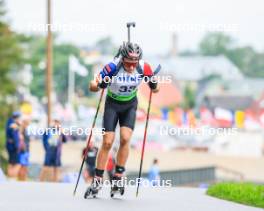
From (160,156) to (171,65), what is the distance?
96211 mm

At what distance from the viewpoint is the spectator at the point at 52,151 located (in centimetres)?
2269

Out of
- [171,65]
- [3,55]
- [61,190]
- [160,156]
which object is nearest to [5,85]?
[3,55]

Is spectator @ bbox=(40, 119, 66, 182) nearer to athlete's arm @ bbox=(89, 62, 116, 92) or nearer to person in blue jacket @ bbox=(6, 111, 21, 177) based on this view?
person in blue jacket @ bbox=(6, 111, 21, 177)

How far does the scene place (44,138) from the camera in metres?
23.0

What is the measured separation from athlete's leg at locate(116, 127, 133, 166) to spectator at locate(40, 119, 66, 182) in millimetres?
7712

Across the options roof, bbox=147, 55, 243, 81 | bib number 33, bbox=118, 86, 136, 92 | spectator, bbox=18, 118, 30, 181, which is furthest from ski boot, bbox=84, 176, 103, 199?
roof, bbox=147, 55, 243, 81

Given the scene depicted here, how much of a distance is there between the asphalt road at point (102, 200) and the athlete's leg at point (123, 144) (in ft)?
1.74

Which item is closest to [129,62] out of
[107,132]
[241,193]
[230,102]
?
[107,132]

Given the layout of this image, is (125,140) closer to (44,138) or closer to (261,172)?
(44,138)

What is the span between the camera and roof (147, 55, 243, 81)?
596ft

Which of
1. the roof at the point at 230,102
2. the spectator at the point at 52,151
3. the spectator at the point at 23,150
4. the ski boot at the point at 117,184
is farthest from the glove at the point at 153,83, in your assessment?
the roof at the point at 230,102

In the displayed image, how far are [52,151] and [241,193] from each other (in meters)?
8.53

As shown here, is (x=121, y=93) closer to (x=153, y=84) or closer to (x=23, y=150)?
(x=153, y=84)

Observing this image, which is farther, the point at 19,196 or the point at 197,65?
the point at 197,65
